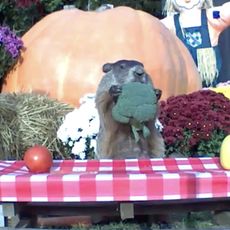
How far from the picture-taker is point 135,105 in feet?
10.5

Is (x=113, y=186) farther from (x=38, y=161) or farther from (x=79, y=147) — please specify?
(x=79, y=147)

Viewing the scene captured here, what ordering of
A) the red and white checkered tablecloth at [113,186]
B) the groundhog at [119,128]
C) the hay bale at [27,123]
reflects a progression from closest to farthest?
the red and white checkered tablecloth at [113,186]
the groundhog at [119,128]
the hay bale at [27,123]

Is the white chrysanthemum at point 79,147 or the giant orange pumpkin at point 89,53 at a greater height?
the giant orange pumpkin at point 89,53

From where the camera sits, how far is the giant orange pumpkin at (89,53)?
15.9ft

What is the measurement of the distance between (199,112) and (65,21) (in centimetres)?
133

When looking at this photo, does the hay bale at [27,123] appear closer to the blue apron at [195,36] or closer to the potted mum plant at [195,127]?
the potted mum plant at [195,127]

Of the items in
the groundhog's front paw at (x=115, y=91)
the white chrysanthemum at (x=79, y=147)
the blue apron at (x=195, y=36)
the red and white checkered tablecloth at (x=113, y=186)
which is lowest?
the white chrysanthemum at (x=79, y=147)

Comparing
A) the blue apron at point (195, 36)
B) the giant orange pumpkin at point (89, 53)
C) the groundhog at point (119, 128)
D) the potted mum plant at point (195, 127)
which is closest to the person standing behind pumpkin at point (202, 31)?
the blue apron at point (195, 36)

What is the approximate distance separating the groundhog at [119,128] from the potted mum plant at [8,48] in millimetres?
1633

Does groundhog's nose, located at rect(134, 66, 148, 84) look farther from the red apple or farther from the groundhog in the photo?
the red apple

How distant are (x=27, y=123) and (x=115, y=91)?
148 centimetres

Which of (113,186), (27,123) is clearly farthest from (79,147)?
(113,186)

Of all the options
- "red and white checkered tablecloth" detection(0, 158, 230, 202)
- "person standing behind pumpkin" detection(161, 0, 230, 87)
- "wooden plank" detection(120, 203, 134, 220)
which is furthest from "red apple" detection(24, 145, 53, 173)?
"person standing behind pumpkin" detection(161, 0, 230, 87)

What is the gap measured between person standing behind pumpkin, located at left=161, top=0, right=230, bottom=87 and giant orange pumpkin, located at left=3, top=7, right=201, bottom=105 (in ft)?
4.69
